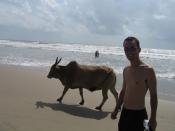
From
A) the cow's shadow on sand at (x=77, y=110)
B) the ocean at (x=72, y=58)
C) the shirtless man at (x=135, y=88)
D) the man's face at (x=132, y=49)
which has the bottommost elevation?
the ocean at (x=72, y=58)

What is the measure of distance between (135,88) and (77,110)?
604 cm

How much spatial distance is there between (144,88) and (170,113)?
6710 millimetres

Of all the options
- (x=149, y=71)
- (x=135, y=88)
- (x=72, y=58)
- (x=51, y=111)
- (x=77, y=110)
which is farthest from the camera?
(x=72, y=58)

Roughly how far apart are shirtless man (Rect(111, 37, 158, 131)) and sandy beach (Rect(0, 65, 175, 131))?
11.5 ft

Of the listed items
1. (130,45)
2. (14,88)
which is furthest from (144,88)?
(14,88)

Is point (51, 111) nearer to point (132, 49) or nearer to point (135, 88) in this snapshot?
point (135, 88)

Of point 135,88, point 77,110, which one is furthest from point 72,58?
point 135,88

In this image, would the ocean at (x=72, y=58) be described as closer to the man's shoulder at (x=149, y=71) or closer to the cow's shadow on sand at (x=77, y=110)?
the cow's shadow on sand at (x=77, y=110)

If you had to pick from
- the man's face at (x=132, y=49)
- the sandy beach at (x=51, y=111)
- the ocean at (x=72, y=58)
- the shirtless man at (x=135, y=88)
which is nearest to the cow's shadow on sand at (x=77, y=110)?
the sandy beach at (x=51, y=111)

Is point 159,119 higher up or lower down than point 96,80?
lower down

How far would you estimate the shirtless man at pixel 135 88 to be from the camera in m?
5.11

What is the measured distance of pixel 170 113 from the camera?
38.3ft

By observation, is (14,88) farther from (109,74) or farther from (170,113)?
(170,113)

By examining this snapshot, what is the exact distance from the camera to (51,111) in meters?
10.5
